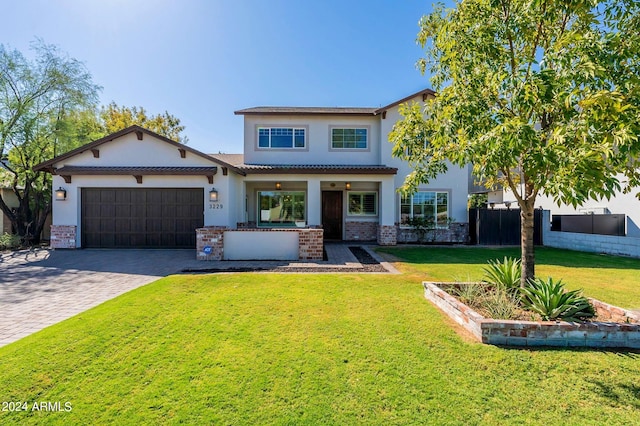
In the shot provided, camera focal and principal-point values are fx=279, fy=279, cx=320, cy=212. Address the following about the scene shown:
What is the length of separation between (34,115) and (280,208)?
13172 mm

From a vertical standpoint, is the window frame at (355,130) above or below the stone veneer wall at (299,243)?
above

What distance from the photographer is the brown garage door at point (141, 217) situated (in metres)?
12.7

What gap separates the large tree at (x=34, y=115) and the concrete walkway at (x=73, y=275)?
3835mm

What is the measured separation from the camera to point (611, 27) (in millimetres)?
4672

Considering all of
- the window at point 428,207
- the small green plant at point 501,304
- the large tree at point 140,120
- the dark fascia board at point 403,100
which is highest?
the large tree at point 140,120

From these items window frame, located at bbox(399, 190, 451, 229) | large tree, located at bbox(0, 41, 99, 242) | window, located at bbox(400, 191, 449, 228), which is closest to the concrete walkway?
large tree, located at bbox(0, 41, 99, 242)

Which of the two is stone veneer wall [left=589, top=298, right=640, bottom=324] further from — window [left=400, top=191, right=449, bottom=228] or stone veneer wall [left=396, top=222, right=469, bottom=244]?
window [left=400, top=191, right=449, bottom=228]

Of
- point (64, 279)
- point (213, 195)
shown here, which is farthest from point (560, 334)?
point (213, 195)

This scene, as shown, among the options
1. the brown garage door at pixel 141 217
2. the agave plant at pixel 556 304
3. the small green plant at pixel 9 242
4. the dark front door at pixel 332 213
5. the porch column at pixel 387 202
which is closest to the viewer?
the agave plant at pixel 556 304

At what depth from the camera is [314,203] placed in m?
14.0

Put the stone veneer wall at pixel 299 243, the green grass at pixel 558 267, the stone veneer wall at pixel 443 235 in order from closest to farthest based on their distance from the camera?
the green grass at pixel 558 267 < the stone veneer wall at pixel 299 243 < the stone veneer wall at pixel 443 235

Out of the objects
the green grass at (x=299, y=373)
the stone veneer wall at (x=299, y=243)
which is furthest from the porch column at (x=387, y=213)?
the green grass at (x=299, y=373)

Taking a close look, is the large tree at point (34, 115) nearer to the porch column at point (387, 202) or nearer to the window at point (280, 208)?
the window at point (280, 208)

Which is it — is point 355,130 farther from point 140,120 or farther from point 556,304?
point 140,120
